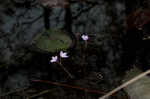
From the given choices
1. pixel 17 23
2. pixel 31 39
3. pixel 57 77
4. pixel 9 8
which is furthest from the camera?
pixel 9 8

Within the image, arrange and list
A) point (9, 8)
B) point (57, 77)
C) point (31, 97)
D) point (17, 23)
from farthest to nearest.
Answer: point (9, 8)
point (17, 23)
point (57, 77)
point (31, 97)

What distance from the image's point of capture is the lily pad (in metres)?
1.83

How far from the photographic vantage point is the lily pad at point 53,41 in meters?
1.83

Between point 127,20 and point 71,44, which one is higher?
point 127,20

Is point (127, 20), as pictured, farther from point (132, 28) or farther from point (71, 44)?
point (71, 44)

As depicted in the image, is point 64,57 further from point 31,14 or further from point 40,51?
point 31,14

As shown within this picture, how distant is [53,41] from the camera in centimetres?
187

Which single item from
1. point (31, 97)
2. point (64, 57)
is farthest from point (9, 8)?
point (31, 97)

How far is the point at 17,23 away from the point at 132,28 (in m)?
1.10

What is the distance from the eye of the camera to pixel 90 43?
6.20ft

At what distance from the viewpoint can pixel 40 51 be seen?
1827 millimetres

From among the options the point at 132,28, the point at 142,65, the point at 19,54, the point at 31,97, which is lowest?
the point at 31,97

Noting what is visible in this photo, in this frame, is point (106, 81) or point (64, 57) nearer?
point (106, 81)

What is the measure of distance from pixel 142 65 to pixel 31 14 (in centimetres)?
118
